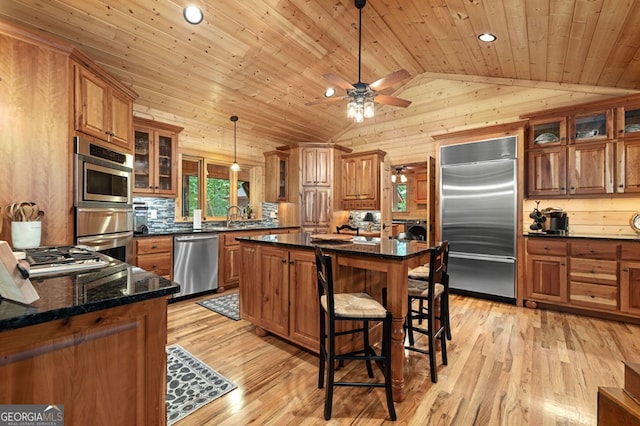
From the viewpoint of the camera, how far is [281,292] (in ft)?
8.77

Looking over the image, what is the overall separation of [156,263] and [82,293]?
10.5 ft

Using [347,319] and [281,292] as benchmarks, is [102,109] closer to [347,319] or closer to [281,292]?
[281,292]

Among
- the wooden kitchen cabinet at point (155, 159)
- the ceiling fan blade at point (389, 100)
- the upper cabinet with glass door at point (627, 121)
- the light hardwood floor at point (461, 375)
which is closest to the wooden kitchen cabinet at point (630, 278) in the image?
the light hardwood floor at point (461, 375)

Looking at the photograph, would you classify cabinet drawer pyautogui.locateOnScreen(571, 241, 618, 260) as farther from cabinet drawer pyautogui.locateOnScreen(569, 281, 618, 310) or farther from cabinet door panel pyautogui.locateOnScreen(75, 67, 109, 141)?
cabinet door panel pyautogui.locateOnScreen(75, 67, 109, 141)

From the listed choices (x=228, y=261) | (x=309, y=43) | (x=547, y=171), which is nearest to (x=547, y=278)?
(x=547, y=171)

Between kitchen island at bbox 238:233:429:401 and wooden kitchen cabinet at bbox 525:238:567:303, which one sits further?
wooden kitchen cabinet at bbox 525:238:567:303

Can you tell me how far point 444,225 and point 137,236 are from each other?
427 cm

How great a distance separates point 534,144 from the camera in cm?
405

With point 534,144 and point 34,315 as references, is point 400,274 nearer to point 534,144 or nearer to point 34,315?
point 34,315

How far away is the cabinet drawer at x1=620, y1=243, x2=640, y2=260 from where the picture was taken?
3.21m

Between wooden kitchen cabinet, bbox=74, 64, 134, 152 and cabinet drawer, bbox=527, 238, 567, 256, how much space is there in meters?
5.09

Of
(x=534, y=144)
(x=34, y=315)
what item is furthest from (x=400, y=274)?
(x=534, y=144)

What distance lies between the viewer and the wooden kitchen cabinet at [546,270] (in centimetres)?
361
